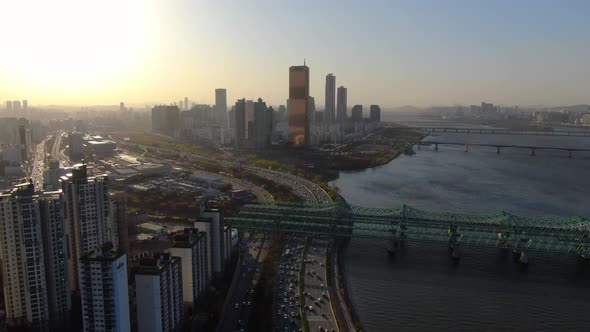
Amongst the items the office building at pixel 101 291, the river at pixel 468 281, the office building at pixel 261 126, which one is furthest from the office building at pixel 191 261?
the office building at pixel 261 126

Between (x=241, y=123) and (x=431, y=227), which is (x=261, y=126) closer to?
(x=241, y=123)

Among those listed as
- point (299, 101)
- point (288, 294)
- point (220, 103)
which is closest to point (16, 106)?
point (220, 103)

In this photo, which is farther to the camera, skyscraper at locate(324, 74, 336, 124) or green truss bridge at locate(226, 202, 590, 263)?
skyscraper at locate(324, 74, 336, 124)

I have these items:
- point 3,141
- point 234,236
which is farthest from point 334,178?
point 3,141

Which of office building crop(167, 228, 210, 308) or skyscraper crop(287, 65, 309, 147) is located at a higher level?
skyscraper crop(287, 65, 309, 147)

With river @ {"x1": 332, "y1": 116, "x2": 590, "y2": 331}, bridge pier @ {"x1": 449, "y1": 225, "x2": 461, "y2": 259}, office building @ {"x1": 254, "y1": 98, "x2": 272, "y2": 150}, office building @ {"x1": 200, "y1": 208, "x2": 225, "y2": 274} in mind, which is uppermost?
office building @ {"x1": 254, "y1": 98, "x2": 272, "y2": 150}

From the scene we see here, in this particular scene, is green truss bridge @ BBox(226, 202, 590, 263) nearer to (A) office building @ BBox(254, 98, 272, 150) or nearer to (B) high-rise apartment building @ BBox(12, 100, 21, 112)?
(A) office building @ BBox(254, 98, 272, 150)

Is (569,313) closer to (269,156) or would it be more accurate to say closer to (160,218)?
(160,218)

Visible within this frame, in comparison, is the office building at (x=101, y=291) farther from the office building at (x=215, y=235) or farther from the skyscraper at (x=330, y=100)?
the skyscraper at (x=330, y=100)

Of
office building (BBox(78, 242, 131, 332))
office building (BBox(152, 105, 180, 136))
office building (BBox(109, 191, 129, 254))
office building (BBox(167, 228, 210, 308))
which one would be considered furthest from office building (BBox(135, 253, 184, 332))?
office building (BBox(152, 105, 180, 136))
